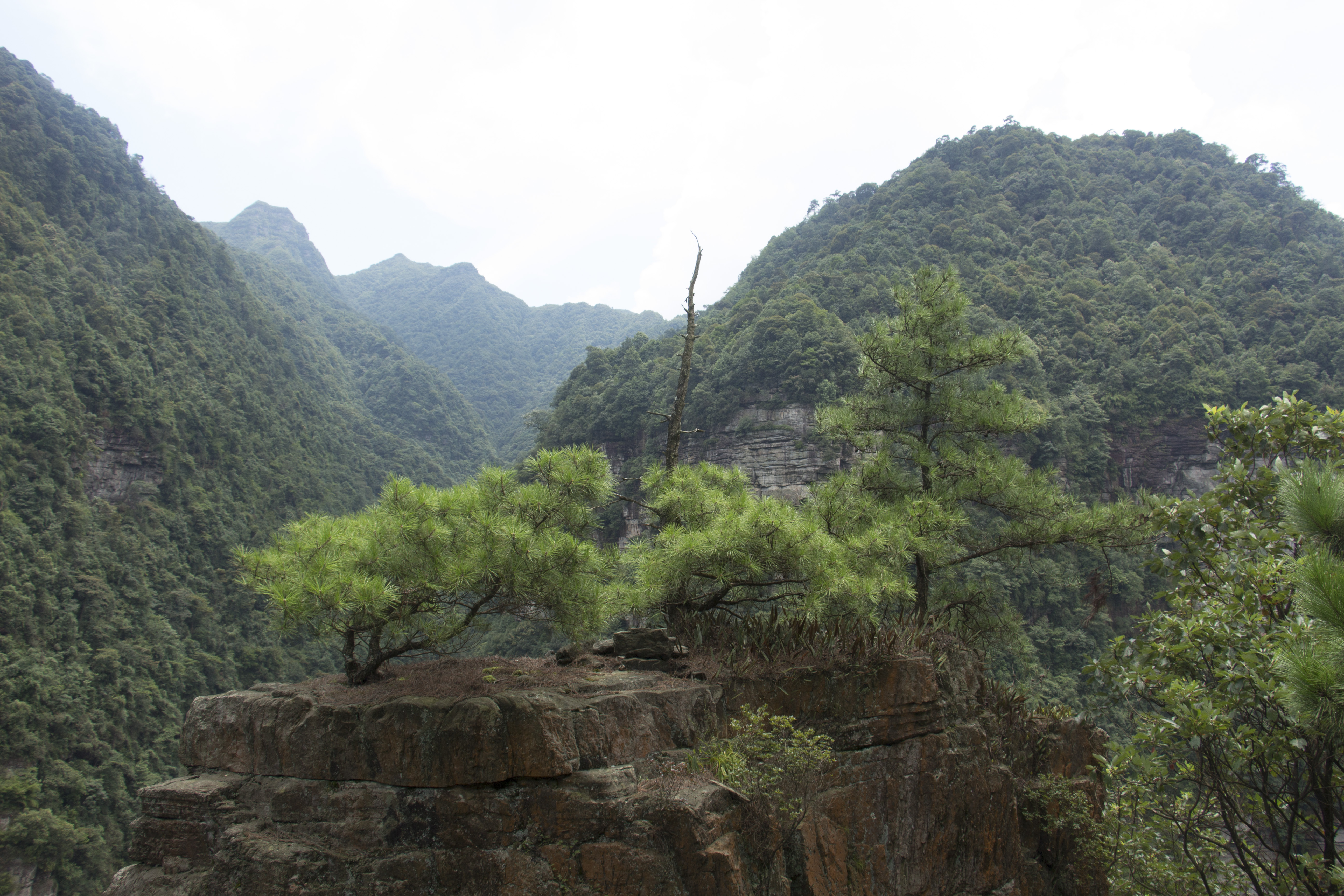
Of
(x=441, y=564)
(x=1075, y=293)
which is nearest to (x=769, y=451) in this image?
(x=1075, y=293)

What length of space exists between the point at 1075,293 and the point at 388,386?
6874 centimetres

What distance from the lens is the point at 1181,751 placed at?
180 inches

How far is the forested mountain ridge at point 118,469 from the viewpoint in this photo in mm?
26500

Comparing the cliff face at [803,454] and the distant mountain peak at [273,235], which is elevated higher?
the distant mountain peak at [273,235]

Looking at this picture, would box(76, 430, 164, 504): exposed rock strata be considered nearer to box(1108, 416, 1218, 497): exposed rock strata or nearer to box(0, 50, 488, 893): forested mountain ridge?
box(0, 50, 488, 893): forested mountain ridge

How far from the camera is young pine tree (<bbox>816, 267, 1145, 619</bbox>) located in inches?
294

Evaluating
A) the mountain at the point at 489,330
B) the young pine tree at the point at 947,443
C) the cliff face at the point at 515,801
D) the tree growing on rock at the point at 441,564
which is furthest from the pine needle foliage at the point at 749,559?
the mountain at the point at 489,330

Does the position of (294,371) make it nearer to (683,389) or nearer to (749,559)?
(683,389)

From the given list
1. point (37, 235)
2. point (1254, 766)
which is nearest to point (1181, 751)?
point (1254, 766)

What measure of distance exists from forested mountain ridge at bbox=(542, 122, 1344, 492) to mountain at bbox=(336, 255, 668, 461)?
32.7 meters

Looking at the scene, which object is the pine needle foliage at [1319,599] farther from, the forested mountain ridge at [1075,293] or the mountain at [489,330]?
the mountain at [489,330]

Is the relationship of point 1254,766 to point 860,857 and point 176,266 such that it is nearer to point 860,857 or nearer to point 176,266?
point 860,857

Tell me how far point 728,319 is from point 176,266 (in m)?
45.8

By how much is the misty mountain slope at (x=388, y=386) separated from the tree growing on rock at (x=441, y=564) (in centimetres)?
5436
